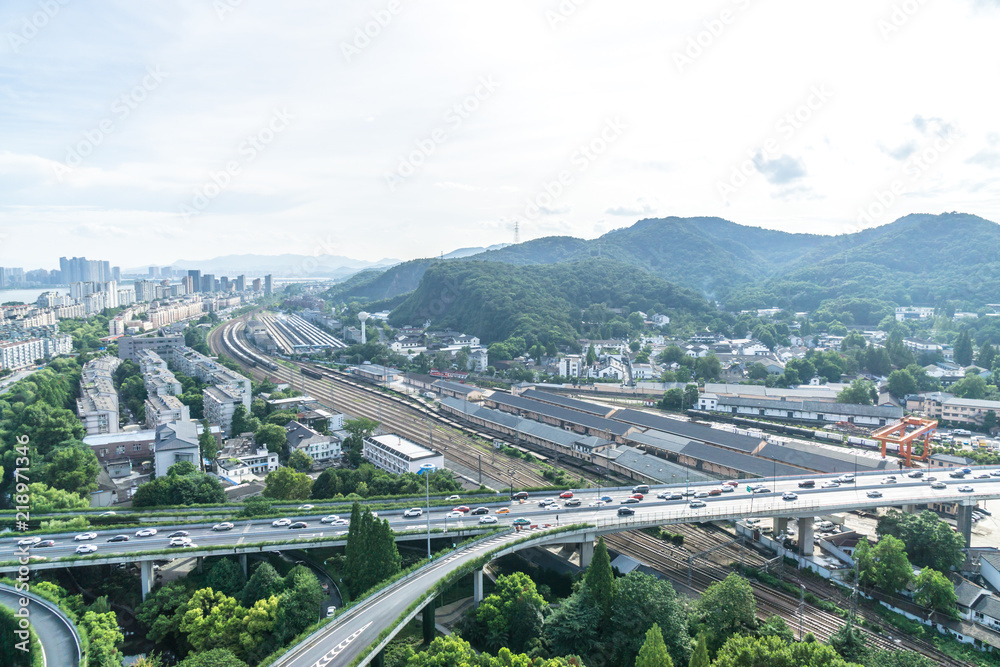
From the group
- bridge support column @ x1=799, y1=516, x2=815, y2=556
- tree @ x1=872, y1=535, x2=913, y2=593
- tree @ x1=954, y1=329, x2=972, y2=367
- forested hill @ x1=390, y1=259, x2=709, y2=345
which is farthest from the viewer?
forested hill @ x1=390, y1=259, x2=709, y2=345

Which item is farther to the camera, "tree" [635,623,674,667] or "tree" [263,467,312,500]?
"tree" [263,467,312,500]

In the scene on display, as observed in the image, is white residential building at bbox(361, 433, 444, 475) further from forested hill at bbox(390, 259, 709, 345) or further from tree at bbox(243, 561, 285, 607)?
forested hill at bbox(390, 259, 709, 345)

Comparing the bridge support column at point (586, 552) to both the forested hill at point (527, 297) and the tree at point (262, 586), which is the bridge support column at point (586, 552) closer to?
the tree at point (262, 586)

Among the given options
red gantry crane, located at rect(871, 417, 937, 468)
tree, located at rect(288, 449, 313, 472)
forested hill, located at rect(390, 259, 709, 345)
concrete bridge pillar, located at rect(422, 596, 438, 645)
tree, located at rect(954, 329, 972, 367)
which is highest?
forested hill, located at rect(390, 259, 709, 345)

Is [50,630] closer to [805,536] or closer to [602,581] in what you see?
[602,581]

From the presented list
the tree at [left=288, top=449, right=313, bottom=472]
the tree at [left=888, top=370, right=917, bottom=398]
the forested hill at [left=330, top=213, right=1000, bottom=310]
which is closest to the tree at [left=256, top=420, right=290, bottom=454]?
the tree at [left=288, top=449, right=313, bottom=472]

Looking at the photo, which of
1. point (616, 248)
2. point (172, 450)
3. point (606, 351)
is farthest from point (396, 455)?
point (616, 248)
